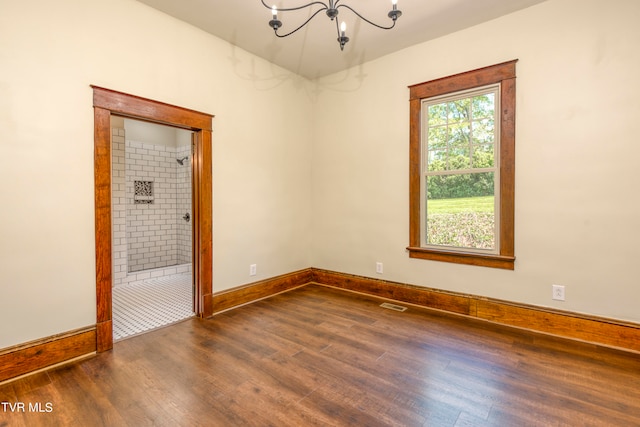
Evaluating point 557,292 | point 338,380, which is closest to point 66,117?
point 338,380

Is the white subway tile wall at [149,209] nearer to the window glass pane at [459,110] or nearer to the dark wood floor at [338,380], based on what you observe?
the dark wood floor at [338,380]

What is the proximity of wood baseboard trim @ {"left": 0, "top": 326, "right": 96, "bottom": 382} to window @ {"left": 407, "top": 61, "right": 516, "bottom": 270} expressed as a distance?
3176mm

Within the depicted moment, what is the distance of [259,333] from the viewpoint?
2816 mm

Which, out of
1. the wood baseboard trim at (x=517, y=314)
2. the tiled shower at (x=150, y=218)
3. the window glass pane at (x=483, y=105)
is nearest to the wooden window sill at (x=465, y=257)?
the wood baseboard trim at (x=517, y=314)

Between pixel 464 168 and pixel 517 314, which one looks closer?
pixel 517 314

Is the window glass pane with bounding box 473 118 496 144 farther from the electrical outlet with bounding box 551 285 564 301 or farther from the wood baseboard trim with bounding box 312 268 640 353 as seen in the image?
the wood baseboard trim with bounding box 312 268 640 353

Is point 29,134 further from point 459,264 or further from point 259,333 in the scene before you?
point 459,264

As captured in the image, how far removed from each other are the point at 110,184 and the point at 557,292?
3.97m

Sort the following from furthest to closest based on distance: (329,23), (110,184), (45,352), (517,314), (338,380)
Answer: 1. (329,23)
2. (517,314)
3. (110,184)
4. (45,352)
5. (338,380)

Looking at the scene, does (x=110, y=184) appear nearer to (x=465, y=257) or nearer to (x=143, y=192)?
(x=143, y=192)

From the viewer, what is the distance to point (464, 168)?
3.25 metres

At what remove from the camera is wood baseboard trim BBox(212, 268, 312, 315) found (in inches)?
133

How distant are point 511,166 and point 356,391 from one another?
2449 mm

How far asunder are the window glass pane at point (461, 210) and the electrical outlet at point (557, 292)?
2.02ft
